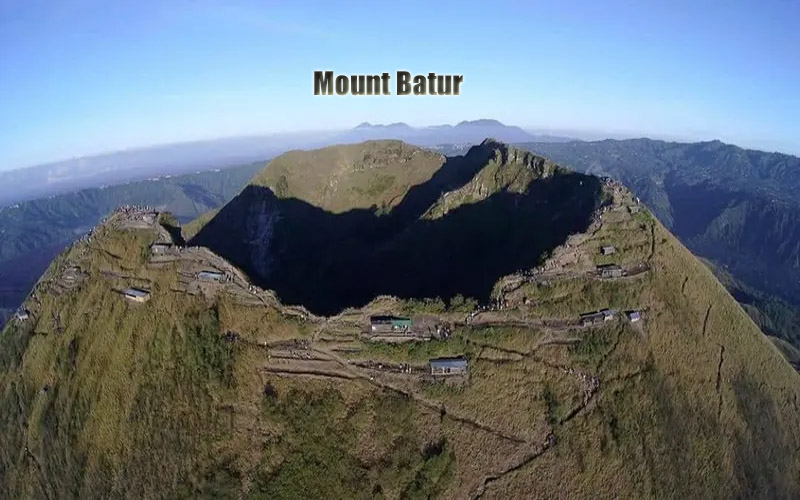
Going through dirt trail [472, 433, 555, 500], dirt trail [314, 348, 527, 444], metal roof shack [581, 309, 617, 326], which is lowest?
dirt trail [472, 433, 555, 500]

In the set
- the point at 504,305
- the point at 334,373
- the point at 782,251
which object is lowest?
the point at 782,251

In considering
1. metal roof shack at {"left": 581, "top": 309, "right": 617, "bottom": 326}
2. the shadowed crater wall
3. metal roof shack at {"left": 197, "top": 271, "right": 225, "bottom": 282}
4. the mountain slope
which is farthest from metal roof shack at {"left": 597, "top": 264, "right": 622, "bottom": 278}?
metal roof shack at {"left": 197, "top": 271, "right": 225, "bottom": 282}

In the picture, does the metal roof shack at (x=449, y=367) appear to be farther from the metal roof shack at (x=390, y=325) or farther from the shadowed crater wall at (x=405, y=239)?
the shadowed crater wall at (x=405, y=239)

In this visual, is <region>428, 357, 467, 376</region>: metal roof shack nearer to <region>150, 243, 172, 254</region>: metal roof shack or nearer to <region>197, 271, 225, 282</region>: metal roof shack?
<region>197, 271, 225, 282</region>: metal roof shack

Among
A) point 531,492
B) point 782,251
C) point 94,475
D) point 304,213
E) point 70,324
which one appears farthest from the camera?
point 782,251

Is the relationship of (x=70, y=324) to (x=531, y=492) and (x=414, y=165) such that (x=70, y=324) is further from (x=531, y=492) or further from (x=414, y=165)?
(x=414, y=165)

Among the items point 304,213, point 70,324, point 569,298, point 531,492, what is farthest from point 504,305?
point 304,213

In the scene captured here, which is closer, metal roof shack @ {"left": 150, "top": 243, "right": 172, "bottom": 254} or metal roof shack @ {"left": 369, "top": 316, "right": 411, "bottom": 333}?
metal roof shack @ {"left": 369, "top": 316, "right": 411, "bottom": 333}
